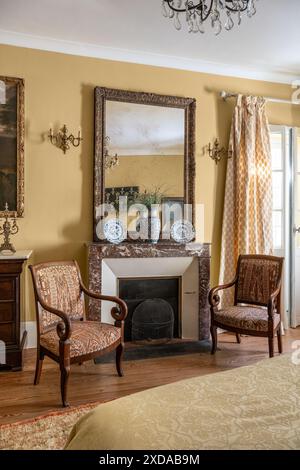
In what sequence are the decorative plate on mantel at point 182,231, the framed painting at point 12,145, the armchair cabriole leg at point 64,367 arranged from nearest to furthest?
the armchair cabriole leg at point 64,367 → the framed painting at point 12,145 → the decorative plate on mantel at point 182,231

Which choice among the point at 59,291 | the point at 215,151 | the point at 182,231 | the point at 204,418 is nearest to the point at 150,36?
the point at 215,151

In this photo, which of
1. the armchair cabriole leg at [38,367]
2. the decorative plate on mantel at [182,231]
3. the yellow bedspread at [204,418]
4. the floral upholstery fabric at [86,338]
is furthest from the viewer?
the decorative plate on mantel at [182,231]

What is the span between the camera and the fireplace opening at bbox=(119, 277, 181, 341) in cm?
408

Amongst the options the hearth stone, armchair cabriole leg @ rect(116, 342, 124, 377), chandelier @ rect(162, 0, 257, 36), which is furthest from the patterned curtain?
armchair cabriole leg @ rect(116, 342, 124, 377)

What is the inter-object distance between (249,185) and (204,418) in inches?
141

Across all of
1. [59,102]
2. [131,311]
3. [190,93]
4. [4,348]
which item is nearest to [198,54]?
[190,93]

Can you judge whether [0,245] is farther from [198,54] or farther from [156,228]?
[198,54]

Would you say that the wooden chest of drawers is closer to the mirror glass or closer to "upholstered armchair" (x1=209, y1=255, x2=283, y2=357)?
the mirror glass

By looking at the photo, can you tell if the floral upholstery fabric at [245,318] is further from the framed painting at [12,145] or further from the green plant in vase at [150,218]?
the framed painting at [12,145]

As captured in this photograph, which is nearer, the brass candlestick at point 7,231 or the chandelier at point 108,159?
the brass candlestick at point 7,231

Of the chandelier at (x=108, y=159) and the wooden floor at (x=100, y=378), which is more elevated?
the chandelier at (x=108, y=159)

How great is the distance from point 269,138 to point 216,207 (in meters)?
1.00

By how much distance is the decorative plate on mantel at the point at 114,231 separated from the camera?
13.0ft

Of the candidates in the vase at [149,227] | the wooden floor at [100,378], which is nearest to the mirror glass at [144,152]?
the vase at [149,227]
